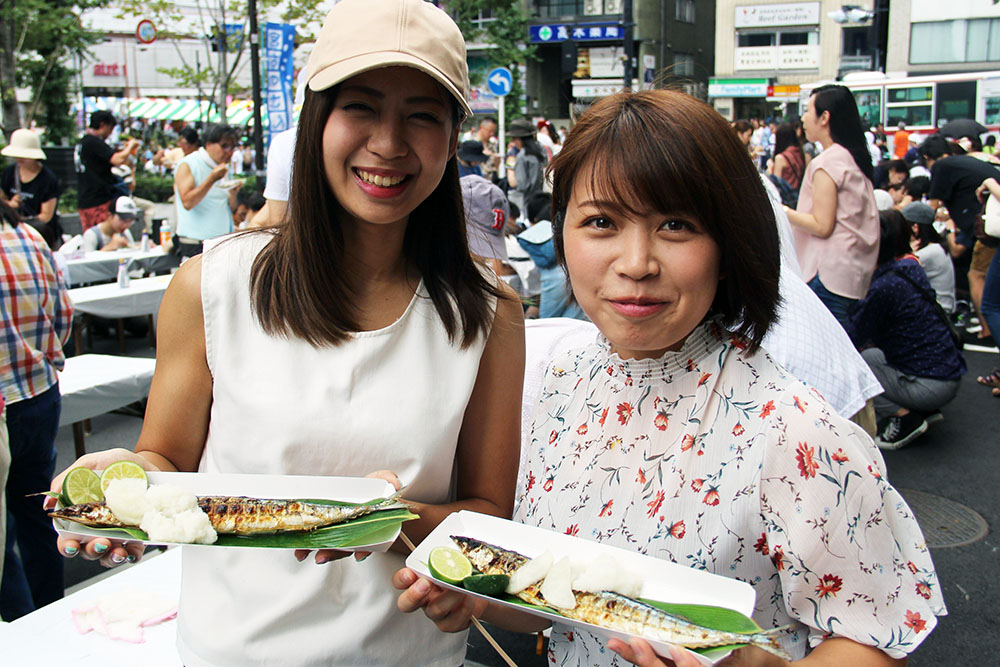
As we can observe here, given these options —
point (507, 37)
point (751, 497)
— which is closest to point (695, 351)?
point (751, 497)

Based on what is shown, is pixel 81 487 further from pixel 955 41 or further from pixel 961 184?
pixel 955 41

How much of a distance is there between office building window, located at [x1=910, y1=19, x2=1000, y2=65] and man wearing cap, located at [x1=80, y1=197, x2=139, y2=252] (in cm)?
3252

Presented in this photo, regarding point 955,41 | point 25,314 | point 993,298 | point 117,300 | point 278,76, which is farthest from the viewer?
point 955,41

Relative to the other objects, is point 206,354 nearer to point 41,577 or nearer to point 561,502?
point 561,502

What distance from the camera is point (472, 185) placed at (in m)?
5.31

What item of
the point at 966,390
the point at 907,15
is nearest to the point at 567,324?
the point at 966,390

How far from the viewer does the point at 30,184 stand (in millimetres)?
9516

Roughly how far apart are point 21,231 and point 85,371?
198 centimetres

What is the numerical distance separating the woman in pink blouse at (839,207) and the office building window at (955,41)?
31.9m

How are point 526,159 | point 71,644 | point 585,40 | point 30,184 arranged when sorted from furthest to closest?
point 585,40 < point 526,159 < point 30,184 < point 71,644

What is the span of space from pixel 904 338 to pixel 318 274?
17.2 ft

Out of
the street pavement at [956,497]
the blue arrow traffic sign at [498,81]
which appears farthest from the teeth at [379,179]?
the blue arrow traffic sign at [498,81]

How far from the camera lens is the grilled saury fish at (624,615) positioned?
3.63 feet

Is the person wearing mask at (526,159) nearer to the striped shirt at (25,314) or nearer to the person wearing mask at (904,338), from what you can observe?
the person wearing mask at (904,338)
